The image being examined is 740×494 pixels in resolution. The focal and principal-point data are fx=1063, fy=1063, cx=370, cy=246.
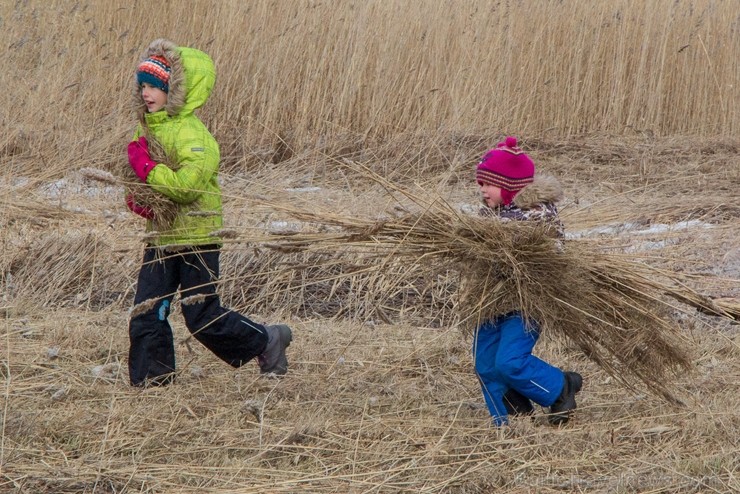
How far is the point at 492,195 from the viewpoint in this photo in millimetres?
3434

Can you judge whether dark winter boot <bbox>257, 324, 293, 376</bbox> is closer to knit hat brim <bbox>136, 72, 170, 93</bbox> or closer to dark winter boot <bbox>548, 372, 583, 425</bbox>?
knit hat brim <bbox>136, 72, 170, 93</bbox>

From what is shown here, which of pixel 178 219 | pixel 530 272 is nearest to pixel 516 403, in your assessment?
pixel 530 272

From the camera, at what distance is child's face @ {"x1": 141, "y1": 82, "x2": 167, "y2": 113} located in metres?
3.79

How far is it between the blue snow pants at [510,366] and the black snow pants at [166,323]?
94 cm

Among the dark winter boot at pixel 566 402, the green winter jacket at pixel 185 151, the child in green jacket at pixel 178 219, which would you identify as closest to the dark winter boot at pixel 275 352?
the child in green jacket at pixel 178 219

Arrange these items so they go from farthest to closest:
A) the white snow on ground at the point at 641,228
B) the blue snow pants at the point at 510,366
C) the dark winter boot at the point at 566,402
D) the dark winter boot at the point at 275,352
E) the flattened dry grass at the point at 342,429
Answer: the white snow on ground at the point at 641,228, the dark winter boot at the point at 275,352, the dark winter boot at the point at 566,402, the blue snow pants at the point at 510,366, the flattened dry grass at the point at 342,429

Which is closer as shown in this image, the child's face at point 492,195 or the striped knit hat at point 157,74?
the child's face at point 492,195

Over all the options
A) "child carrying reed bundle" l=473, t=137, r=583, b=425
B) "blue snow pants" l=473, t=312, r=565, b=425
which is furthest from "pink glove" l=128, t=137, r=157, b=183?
"blue snow pants" l=473, t=312, r=565, b=425

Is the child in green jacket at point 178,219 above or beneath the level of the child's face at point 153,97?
beneath

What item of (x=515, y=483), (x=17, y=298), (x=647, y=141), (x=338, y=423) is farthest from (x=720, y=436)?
(x=647, y=141)

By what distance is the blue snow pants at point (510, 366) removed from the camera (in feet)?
11.0

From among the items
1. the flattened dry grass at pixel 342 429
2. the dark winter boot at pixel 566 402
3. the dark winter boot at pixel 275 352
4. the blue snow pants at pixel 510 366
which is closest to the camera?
the flattened dry grass at pixel 342 429

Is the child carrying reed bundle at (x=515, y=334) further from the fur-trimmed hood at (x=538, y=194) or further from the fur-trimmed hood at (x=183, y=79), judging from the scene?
the fur-trimmed hood at (x=183, y=79)

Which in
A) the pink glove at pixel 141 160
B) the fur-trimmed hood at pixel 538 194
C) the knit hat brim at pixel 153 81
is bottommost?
the pink glove at pixel 141 160
